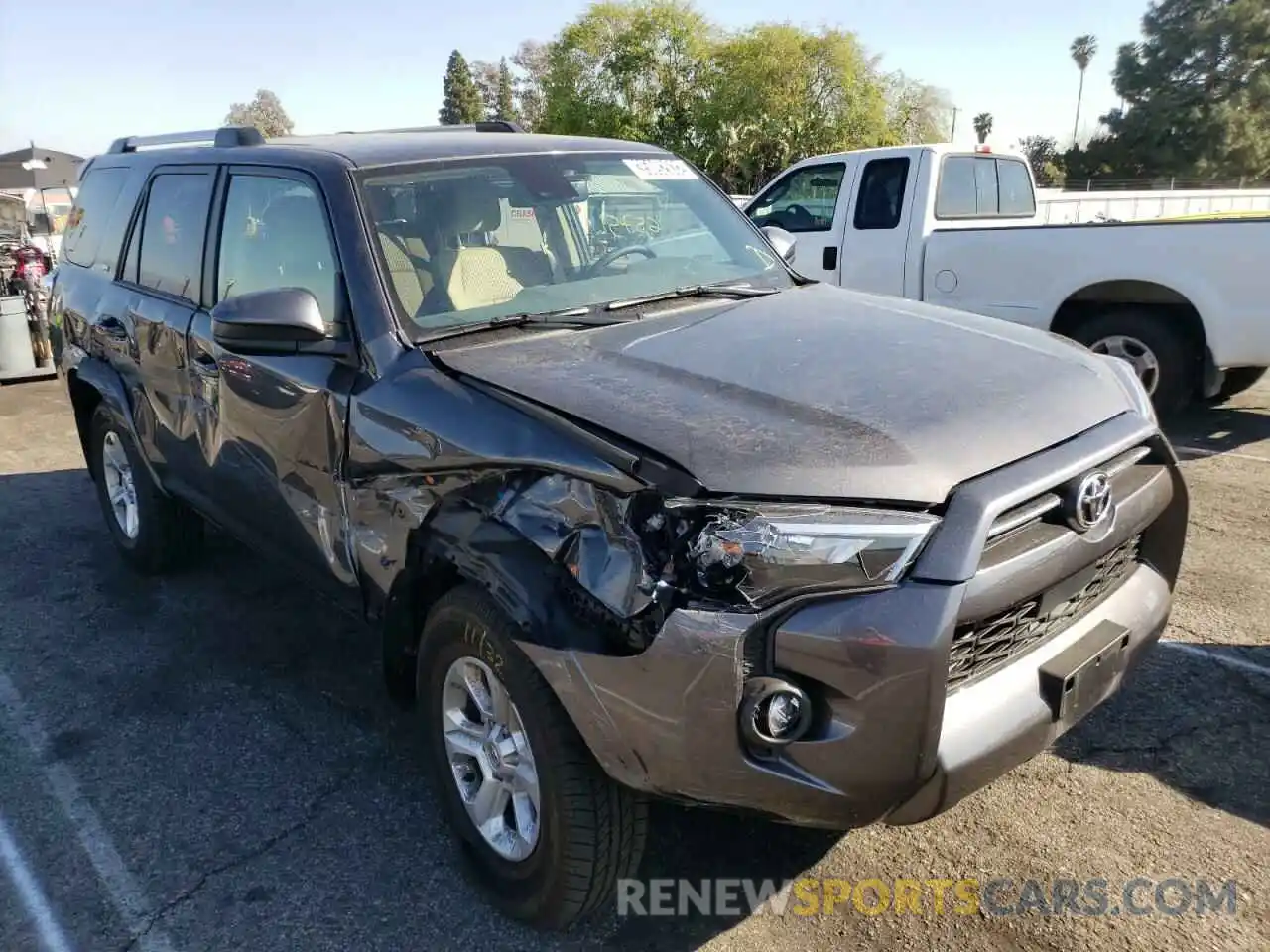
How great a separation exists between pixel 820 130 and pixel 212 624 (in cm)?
3958

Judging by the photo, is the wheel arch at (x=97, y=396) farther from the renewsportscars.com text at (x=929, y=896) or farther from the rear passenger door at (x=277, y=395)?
the renewsportscars.com text at (x=929, y=896)

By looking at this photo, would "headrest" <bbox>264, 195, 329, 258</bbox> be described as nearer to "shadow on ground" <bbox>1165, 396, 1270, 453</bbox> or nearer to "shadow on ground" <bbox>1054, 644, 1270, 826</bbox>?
"shadow on ground" <bbox>1054, 644, 1270, 826</bbox>

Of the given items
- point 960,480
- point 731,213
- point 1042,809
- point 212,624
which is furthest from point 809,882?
point 212,624

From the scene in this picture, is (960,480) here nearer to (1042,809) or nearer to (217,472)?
(1042,809)

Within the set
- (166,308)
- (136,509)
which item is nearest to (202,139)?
(166,308)

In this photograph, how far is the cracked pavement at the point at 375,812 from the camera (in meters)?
2.62

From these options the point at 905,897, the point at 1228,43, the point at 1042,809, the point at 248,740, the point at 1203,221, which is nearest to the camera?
the point at 905,897

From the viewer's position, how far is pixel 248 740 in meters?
3.59

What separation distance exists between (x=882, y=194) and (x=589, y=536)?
6.63 metres

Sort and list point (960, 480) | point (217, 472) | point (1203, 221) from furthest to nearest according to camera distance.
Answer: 1. point (1203, 221)
2. point (217, 472)
3. point (960, 480)

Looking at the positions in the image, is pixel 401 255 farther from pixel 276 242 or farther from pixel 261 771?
pixel 261 771

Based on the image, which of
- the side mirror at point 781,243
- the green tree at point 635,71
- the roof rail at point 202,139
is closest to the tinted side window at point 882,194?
the side mirror at point 781,243

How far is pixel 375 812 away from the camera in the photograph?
10.3 ft

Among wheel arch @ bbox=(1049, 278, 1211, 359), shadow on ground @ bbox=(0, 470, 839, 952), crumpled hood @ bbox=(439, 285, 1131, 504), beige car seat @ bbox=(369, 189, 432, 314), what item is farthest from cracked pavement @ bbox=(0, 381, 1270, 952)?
wheel arch @ bbox=(1049, 278, 1211, 359)
